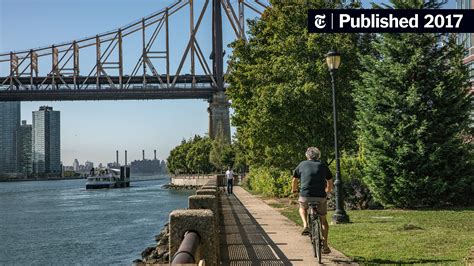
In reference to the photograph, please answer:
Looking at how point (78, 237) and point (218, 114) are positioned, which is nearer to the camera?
point (78, 237)

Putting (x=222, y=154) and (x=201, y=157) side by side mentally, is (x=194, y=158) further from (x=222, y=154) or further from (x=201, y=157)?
(x=222, y=154)

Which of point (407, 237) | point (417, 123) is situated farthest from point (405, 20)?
point (407, 237)

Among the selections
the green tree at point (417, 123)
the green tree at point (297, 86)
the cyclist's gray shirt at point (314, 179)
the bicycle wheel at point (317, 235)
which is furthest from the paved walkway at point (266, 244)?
the green tree at point (297, 86)

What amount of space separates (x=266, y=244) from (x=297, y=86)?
12445 mm

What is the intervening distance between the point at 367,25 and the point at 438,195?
6112mm

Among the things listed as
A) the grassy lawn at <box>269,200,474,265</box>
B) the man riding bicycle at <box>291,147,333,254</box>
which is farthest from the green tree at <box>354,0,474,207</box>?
the man riding bicycle at <box>291,147,333,254</box>

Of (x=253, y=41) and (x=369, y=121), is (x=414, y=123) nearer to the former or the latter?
(x=369, y=121)

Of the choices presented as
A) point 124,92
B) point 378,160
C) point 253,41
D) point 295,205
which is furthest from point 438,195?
point 124,92

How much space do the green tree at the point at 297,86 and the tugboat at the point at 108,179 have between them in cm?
9397

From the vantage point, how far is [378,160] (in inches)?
763

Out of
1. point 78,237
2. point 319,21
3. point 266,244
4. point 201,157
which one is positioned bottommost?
point 78,237

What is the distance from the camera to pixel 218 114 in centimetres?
10775

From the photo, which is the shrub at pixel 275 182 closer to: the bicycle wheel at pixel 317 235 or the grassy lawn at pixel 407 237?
the grassy lawn at pixel 407 237

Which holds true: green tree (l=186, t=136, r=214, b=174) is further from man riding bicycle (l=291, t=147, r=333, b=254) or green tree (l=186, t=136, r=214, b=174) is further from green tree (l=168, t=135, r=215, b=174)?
man riding bicycle (l=291, t=147, r=333, b=254)
